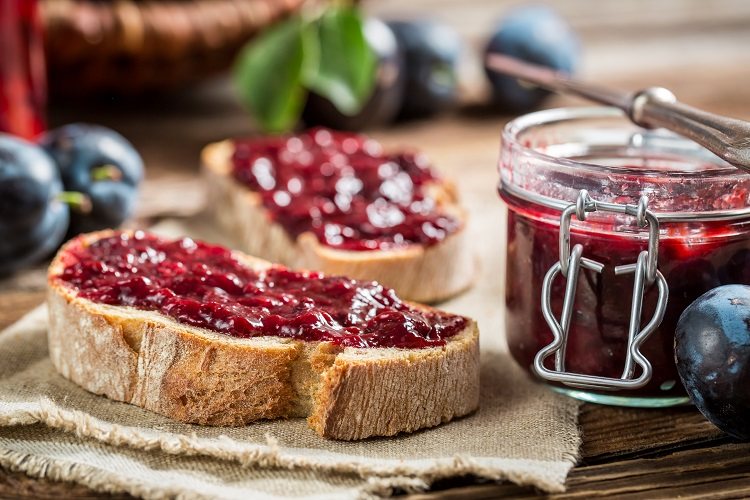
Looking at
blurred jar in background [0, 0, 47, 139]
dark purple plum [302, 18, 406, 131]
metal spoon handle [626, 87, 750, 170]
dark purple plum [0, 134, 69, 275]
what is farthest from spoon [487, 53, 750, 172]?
blurred jar in background [0, 0, 47, 139]

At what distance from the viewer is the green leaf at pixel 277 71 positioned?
4055 mm

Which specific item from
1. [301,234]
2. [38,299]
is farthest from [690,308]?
[38,299]

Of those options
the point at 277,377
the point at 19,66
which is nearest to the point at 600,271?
the point at 277,377

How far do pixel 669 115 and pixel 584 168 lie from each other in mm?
314

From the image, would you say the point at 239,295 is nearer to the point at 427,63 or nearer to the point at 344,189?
the point at 344,189

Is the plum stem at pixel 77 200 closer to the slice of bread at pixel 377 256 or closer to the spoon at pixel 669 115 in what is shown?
the slice of bread at pixel 377 256

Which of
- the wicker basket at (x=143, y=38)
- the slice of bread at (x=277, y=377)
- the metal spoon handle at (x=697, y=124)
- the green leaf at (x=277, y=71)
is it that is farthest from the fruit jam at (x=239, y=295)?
the wicker basket at (x=143, y=38)

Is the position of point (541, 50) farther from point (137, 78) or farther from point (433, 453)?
point (433, 453)

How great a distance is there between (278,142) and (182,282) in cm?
141

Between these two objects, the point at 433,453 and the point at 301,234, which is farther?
the point at 301,234

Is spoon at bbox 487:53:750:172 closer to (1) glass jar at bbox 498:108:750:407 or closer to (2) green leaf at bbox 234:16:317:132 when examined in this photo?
(1) glass jar at bbox 498:108:750:407

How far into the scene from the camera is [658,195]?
2098 millimetres

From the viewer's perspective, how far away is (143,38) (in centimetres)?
426

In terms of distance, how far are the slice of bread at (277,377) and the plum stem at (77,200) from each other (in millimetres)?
851
